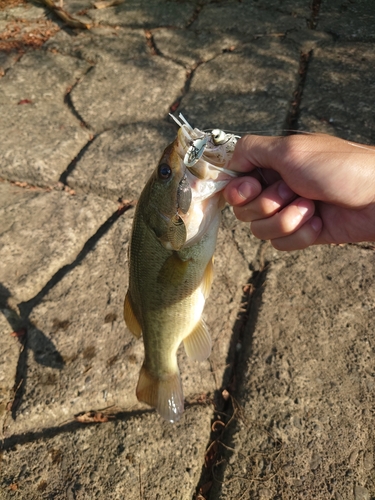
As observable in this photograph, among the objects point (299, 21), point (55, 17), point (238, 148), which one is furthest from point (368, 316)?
point (55, 17)

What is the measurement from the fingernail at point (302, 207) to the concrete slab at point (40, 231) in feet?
4.92

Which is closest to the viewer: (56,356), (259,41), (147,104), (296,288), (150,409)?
(150,409)

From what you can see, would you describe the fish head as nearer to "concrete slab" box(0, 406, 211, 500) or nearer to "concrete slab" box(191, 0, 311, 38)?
"concrete slab" box(0, 406, 211, 500)

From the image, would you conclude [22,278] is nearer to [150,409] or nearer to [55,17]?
[150,409]

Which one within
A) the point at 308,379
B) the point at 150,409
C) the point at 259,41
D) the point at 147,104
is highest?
the point at 259,41

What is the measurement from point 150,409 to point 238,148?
1.30m

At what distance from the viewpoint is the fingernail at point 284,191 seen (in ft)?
5.88

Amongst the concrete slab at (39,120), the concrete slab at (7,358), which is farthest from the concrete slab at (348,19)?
the concrete slab at (7,358)

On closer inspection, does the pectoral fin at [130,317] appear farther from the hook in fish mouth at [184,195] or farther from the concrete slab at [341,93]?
the concrete slab at [341,93]

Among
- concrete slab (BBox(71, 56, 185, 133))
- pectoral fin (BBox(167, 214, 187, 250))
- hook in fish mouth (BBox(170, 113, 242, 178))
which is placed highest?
hook in fish mouth (BBox(170, 113, 242, 178))

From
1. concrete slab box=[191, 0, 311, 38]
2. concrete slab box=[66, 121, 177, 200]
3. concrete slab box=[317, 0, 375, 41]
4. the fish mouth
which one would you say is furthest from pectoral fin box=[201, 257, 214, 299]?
concrete slab box=[317, 0, 375, 41]

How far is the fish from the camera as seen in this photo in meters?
1.61

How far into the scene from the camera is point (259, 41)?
4.33m

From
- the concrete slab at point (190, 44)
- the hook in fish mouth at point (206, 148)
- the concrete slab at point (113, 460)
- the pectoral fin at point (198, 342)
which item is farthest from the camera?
the concrete slab at point (190, 44)
